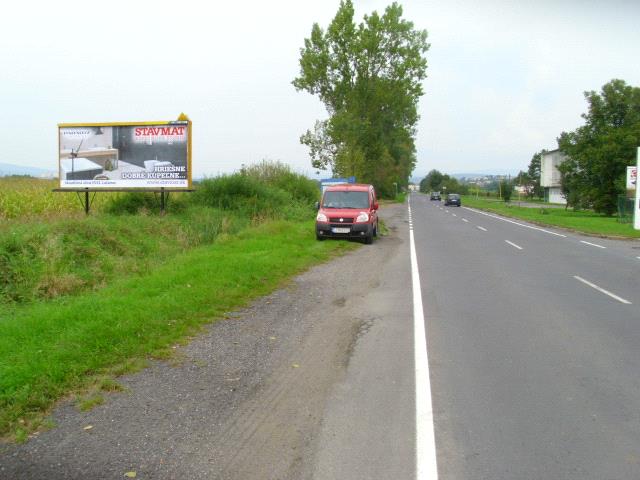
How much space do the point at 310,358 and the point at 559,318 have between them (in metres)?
3.93

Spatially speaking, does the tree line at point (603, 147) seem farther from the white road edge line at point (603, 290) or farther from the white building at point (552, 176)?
the white building at point (552, 176)

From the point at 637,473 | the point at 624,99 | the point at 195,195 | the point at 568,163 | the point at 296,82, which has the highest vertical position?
the point at 296,82

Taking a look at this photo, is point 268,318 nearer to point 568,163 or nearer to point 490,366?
point 490,366

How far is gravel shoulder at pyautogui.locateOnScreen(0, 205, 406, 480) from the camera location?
3.60 m

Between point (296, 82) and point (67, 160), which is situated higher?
point (296, 82)

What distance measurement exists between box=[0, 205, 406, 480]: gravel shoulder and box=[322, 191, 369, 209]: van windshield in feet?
37.4

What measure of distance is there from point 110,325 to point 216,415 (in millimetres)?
2667

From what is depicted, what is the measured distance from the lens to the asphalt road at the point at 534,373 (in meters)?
3.77

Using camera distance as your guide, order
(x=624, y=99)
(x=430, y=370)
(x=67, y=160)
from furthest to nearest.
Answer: (x=624, y=99), (x=67, y=160), (x=430, y=370)

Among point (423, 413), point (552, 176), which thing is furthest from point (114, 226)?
point (552, 176)

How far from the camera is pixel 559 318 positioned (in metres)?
7.84

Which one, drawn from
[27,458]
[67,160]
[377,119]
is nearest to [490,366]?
[27,458]

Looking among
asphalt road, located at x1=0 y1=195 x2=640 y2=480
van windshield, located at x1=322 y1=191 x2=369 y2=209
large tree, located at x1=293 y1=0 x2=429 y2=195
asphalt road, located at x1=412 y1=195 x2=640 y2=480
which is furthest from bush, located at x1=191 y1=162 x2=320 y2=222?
large tree, located at x1=293 y1=0 x2=429 y2=195

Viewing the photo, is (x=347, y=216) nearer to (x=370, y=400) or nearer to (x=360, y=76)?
(x=370, y=400)
